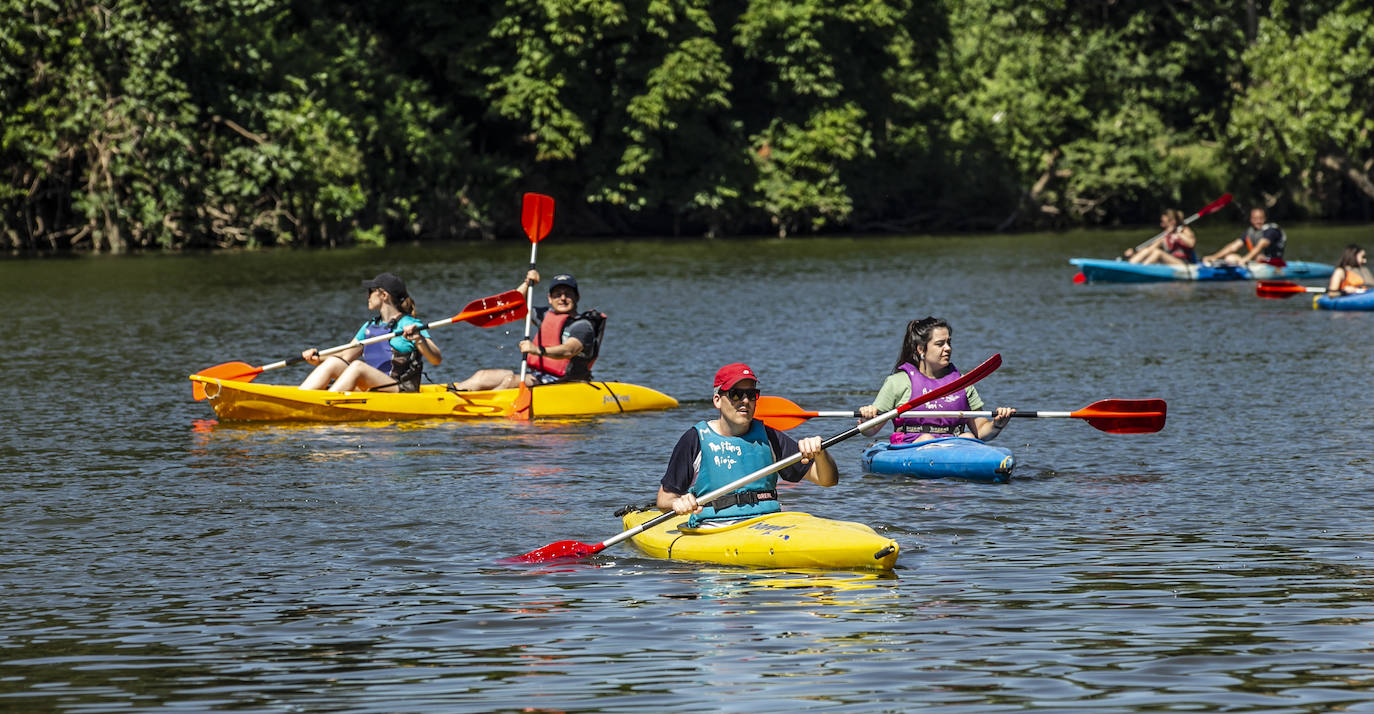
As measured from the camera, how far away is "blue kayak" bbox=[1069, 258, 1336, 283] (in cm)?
3134

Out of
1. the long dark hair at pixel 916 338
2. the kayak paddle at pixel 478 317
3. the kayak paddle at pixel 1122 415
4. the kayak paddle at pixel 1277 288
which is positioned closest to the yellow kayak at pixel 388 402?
the kayak paddle at pixel 478 317

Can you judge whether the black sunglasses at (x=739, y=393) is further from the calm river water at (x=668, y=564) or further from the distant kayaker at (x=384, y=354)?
the distant kayaker at (x=384, y=354)

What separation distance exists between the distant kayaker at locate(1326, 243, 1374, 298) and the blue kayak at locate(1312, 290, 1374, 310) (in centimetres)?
12

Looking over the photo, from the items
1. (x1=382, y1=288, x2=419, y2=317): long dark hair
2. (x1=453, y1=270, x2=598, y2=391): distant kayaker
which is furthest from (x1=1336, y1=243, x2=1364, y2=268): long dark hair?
(x1=382, y1=288, x2=419, y2=317): long dark hair

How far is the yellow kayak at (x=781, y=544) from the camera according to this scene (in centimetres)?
930

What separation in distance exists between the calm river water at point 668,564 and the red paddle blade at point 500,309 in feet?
5.83

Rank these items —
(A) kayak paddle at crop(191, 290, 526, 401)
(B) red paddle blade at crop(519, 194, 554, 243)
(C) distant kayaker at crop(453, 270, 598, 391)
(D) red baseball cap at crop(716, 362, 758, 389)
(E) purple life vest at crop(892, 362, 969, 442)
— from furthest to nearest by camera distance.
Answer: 1. (B) red paddle blade at crop(519, 194, 554, 243)
2. (A) kayak paddle at crop(191, 290, 526, 401)
3. (C) distant kayaker at crop(453, 270, 598, 391)
4. (E) purple life vest at crop(892, 362, 969, 442)
5. (D) red baseball cap at crop(716, 362, 758, 389)

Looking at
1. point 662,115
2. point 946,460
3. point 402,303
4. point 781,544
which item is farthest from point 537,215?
point 662,115

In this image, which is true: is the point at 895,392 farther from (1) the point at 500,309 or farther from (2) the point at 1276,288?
(2) the point at 1276,288

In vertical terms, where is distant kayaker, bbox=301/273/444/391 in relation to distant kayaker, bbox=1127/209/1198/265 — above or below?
below

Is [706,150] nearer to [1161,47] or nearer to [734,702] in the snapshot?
[1161,47]

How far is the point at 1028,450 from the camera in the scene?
14.0m

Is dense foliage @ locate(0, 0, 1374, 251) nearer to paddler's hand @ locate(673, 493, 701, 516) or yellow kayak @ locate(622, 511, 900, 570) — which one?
yellow kayak @ locate(622, 511, 900, 570)

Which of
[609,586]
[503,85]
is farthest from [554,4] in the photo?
[609,586]
